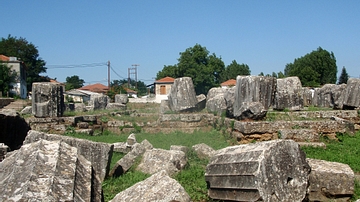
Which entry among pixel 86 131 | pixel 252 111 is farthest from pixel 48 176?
pixel 86 131

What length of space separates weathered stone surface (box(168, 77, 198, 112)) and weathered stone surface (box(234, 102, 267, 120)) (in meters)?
5.43

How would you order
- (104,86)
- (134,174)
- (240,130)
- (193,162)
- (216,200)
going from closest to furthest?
(216,200) < (134,174) < (193,162) < (240,130) < (104,86)

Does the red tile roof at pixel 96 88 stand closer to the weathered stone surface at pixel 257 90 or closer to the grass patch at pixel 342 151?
the weathered stone surface at pixel 257 90

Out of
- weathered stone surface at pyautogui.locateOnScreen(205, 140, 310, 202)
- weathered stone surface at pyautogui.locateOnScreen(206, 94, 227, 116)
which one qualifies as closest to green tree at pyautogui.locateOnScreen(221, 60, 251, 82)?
weathered stone surface at pyautogui.locateOnScreen(206, 94, 227, 116)

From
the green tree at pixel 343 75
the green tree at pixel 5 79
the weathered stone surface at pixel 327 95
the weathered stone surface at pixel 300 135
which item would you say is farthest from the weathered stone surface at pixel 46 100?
the green tree at pixel 343 75

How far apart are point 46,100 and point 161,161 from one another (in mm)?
8171

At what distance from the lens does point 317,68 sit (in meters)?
58.7

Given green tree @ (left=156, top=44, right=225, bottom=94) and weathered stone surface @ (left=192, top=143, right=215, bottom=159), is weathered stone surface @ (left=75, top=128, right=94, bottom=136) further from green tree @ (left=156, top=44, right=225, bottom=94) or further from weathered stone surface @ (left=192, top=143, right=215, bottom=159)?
green tree @ (left=156, top=44, right=225, bottom=94)

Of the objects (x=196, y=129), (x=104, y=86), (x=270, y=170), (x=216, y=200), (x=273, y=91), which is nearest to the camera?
(x=270, y=170)

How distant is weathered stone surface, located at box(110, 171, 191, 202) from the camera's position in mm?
5359

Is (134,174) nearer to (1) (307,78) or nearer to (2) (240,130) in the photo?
(2) (240,130)

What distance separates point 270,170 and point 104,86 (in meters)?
85.8

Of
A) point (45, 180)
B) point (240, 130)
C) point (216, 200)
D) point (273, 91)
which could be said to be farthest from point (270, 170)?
point (273, 91)

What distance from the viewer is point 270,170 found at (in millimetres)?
5723
